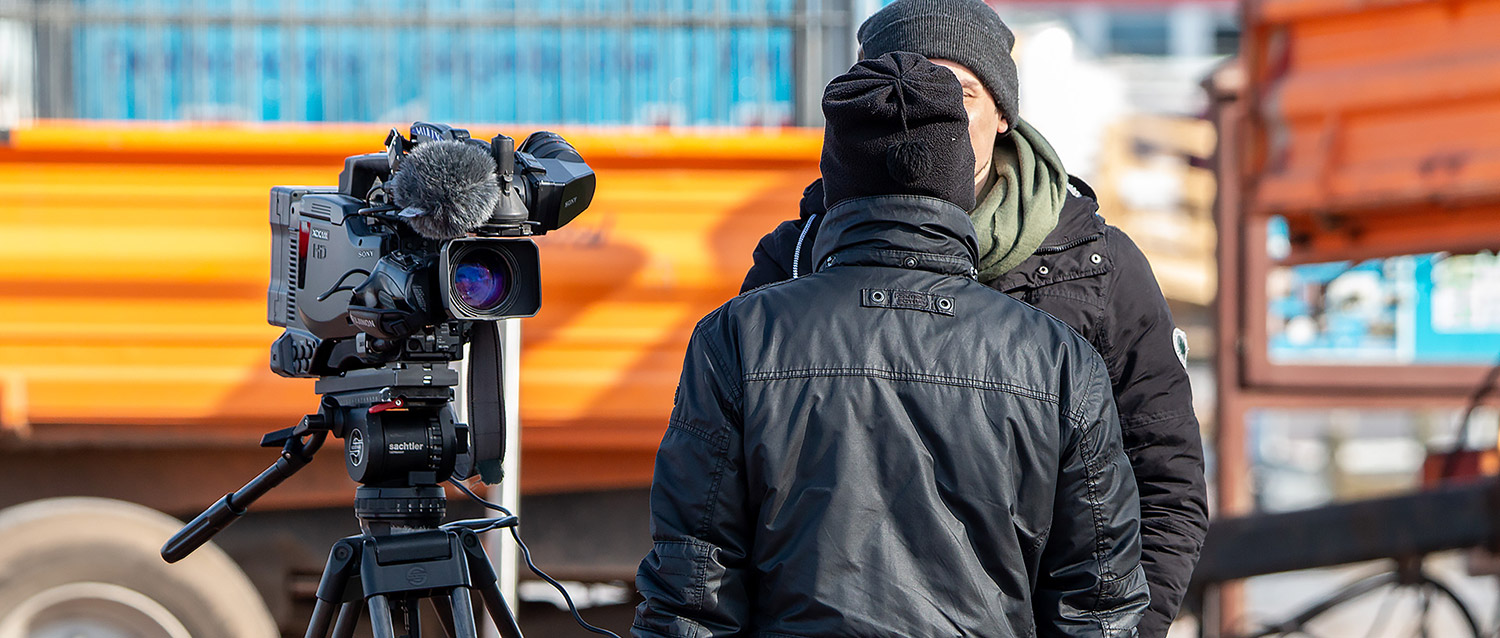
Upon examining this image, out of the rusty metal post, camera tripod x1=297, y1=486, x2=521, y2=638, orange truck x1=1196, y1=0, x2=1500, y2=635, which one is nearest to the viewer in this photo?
camera tripod x1=297, y1=486, x2=521, y2=638

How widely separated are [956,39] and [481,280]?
0.78m

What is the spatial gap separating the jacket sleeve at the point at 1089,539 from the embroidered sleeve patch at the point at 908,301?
0.17 metres

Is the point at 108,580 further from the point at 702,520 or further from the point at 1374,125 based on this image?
the point at 1374,125

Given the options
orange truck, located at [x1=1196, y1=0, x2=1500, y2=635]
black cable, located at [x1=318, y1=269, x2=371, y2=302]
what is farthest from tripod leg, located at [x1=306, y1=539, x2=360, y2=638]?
orange truck, located at [x1=1196, y1=0, x2=1500, y2=635]

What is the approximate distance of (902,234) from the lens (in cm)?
149

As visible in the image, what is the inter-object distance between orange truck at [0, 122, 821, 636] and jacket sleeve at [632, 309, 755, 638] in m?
1.99

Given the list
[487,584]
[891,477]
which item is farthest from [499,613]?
[891,477]

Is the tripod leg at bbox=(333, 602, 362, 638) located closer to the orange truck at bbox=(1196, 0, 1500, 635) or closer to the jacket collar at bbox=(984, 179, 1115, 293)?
the jacket collar at bbox=(984, 179, 1115, 293)

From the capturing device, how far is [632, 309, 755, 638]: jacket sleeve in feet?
4.68

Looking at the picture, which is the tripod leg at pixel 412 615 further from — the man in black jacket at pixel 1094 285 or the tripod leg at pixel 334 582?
the man in black jacket at pixel 1094 285

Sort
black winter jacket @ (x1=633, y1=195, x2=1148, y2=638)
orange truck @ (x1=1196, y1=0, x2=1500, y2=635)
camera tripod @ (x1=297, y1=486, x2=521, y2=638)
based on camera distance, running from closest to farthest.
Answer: black winter jacket @ (x1=633, y1=195, x2=1148, y2=638) < camera tripod @ (x1=297, y1=486, x2=521, y2=638) < orange truck @ (x1=1196, y1=0, x2=1500, y2=635)

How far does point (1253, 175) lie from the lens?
461 cm

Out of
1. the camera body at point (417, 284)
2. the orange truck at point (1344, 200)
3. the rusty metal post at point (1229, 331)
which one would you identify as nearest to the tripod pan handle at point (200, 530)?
the camera body at point (417, 284)

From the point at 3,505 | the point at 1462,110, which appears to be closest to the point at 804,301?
the point at 3,505
